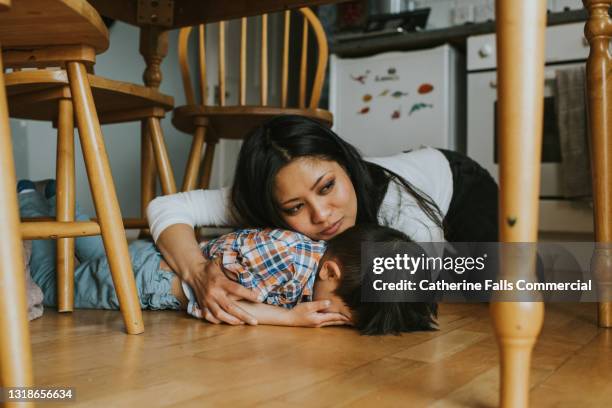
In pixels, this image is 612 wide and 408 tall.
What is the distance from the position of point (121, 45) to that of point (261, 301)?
229 centimetres

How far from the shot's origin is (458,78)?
256 centimetres

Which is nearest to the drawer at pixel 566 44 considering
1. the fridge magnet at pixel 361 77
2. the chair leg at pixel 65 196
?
the fridge magnet at pixel 361 77

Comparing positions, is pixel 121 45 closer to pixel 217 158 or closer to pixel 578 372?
pixel 217 158

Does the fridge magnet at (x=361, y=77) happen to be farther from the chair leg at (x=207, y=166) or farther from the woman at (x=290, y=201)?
the woman at (x=290, y=201)

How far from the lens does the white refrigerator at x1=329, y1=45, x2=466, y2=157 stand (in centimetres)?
250

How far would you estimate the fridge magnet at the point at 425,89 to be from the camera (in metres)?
2.51

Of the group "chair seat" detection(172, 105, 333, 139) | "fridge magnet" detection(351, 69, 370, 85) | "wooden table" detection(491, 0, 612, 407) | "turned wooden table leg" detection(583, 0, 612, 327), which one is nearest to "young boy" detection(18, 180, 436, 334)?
"turned wooden table leg" detection(583, 0, 612, 327)

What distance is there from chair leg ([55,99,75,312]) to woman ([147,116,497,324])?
176mm

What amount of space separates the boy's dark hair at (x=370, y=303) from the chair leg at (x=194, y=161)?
0.75 meters

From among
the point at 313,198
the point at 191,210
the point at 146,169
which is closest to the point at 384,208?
the point at 313,198

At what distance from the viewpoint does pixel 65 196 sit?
1.31 metres

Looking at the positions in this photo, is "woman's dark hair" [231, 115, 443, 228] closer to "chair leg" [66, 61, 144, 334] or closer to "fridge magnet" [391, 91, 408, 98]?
"chair leg" [66, 61, 144, 334]

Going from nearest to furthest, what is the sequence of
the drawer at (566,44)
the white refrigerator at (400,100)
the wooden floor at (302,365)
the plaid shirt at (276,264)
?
the wooden floor at (302,365) → the plaid shirt at (276,264) → the drawer at (566,44) → the white refrigerator at (400,100)

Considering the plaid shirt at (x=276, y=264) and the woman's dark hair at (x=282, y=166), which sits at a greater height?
the woman's dark hair at (x=282, y=166)
